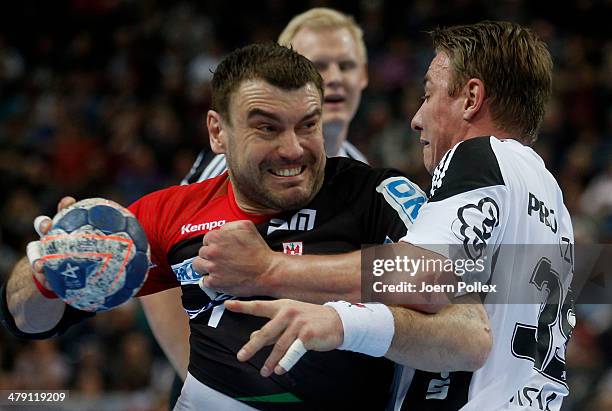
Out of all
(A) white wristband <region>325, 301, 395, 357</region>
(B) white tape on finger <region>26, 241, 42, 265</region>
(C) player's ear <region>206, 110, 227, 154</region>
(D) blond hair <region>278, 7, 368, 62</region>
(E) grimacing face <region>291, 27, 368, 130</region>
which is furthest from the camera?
(D) blond hair <region>278, 7, 368, 62</region>

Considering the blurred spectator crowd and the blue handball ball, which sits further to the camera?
the blurred spectator crowd

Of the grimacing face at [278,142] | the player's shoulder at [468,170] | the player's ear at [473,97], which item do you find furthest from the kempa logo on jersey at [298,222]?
the player's ear at [473,97]

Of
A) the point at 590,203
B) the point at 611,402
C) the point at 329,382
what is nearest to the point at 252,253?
the point at 329,382

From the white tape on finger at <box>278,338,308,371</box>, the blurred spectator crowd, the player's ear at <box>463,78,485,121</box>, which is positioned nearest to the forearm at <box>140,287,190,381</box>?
the player's ear at <box>463,78,485,121</box>

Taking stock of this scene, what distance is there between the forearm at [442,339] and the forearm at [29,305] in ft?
5.29

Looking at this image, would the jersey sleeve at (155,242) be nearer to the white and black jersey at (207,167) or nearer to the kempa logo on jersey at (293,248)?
the kempa logo on jersey at (293,248)

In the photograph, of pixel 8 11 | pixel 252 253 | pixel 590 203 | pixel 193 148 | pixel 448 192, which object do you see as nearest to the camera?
pixel 448 192

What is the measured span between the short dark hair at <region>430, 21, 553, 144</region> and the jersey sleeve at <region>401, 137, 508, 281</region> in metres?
0.37

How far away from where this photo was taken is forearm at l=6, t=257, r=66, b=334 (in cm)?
390

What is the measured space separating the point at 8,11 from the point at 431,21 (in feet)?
A: 22.3

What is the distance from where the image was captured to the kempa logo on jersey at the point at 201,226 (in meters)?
3.96

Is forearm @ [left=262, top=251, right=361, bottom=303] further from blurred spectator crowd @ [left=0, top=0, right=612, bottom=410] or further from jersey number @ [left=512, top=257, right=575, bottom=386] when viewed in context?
blurred spectator crowd @ [left=0, top=0, right=612, bottom=410]

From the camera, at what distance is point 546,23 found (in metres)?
12.7

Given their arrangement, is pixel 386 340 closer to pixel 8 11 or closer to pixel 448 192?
pixel 448 192
